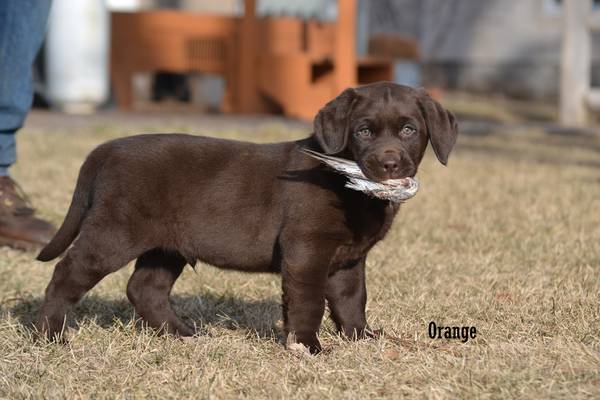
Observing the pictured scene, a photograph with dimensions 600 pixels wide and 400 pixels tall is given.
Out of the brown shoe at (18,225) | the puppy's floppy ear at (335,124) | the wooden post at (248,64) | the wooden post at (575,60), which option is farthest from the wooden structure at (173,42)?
the puppy's floppy ear at (335,124)

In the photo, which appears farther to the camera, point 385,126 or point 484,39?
point 484,39

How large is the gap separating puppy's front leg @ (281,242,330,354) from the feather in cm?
28

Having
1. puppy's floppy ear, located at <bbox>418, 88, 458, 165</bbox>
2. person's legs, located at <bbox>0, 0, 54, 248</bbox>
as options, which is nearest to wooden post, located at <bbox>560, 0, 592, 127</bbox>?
person's legs, located at <bbox>0, 0, 54, 248</bbox>

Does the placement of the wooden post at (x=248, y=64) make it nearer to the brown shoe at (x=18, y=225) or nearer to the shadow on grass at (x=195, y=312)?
the brown shoe at (x=18, y=225)

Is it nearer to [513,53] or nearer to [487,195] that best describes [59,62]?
[487,195]

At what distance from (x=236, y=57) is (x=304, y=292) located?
10065mm

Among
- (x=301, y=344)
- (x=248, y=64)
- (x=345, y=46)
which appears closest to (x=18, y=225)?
(x=301, y=344)

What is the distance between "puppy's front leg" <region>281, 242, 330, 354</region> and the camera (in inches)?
159

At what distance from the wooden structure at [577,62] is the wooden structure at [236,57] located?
249 centimetres

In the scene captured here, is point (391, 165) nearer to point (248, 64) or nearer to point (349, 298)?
point (349, 298)

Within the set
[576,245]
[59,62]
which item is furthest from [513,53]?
[576,245]

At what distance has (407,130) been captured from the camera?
4125 millimetres

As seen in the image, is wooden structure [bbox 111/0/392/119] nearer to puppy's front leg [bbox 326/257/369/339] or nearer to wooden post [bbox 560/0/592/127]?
wooden post [bbox 560/0/592/127]

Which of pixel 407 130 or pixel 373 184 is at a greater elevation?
pixel 407 130
